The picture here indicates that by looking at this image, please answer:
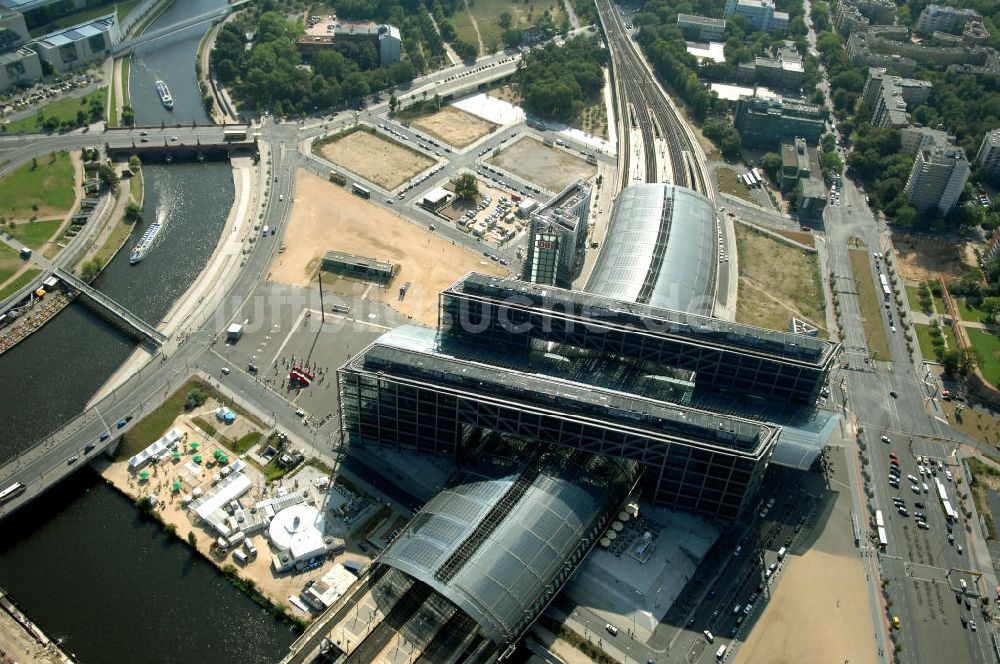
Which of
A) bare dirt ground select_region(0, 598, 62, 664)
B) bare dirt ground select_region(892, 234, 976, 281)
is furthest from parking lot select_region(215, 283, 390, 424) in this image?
bare dirt ground select_region(892, 234, 976, 281)

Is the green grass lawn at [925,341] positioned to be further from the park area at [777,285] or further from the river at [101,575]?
the river at [101,575]

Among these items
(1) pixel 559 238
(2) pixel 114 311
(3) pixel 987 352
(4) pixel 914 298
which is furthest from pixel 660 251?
(2) pixel 114 311

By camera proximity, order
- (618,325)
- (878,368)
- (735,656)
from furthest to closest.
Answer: (878,368), (618,325), (735,656)

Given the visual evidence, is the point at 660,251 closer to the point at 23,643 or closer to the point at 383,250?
the point at 383,250

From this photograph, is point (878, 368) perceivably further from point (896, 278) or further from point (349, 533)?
point (349, 533)

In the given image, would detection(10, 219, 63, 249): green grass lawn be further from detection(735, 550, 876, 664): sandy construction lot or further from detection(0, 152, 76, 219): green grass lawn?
detection(735, 550, 876, 664): sandy construction lot

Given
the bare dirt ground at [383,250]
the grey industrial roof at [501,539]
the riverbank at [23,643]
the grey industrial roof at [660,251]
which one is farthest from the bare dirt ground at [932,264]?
the riverbank at [23,643]

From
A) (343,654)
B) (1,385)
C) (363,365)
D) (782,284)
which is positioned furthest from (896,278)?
(1,385)
